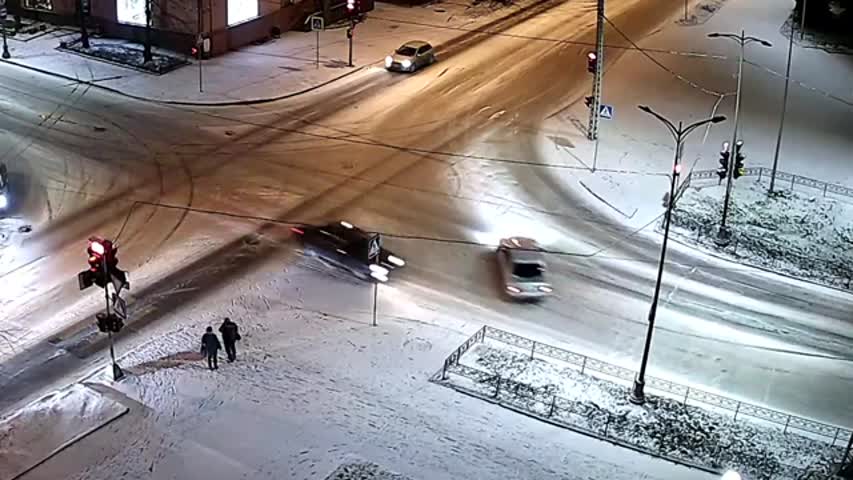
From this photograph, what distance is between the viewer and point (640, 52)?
5838cm

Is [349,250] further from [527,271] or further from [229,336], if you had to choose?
[229,336]

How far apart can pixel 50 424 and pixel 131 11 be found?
3221cm

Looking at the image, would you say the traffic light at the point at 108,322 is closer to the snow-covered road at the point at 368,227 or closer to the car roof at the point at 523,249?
the snow-covered road at the point at 368,227

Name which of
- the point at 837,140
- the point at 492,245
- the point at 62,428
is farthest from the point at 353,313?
the point at 837,140

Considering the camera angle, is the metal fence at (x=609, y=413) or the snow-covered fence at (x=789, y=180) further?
the snow-covered fence at (x=789, y=180)

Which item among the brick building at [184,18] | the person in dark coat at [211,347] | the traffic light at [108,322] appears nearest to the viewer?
the traffic light at [108,322]

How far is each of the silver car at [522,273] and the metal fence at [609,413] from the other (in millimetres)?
2876

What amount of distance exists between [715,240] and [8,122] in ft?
89.9

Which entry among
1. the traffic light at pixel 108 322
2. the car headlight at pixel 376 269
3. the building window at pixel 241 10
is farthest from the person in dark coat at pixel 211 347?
the building window at pixel 241 10

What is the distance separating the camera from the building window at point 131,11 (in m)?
52.8

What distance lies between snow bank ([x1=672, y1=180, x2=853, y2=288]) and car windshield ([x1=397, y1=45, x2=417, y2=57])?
1707 cm

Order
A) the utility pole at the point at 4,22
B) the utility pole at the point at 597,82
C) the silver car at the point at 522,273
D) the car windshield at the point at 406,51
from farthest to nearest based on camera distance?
the car windshield at the point at 406,51
the utility pole at the point at 4,22
the utility pole at the point at 597,82
the silver car at the point at 522,273

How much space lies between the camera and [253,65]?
51.6m

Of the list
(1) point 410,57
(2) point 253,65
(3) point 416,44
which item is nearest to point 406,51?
(1) point 410,57
